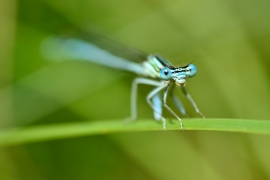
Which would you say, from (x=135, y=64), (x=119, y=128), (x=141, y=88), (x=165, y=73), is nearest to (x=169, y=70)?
(x=165, y=73)

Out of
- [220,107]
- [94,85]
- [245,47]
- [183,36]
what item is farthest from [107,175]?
[245,47]

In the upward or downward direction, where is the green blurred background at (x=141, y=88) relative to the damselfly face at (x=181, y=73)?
upward

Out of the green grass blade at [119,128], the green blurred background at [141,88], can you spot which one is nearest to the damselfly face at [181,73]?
the green grass blade at [119,128]

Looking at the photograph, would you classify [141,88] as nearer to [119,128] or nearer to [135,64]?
[135,64]

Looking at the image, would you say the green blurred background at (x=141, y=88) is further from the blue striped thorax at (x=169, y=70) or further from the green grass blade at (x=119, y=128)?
the blue striped thorax at (x=169, y=70)

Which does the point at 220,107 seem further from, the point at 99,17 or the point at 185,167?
the point at 99,17

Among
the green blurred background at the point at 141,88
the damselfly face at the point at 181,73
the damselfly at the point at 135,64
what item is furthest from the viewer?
the green blurred background at the point at 141,88
